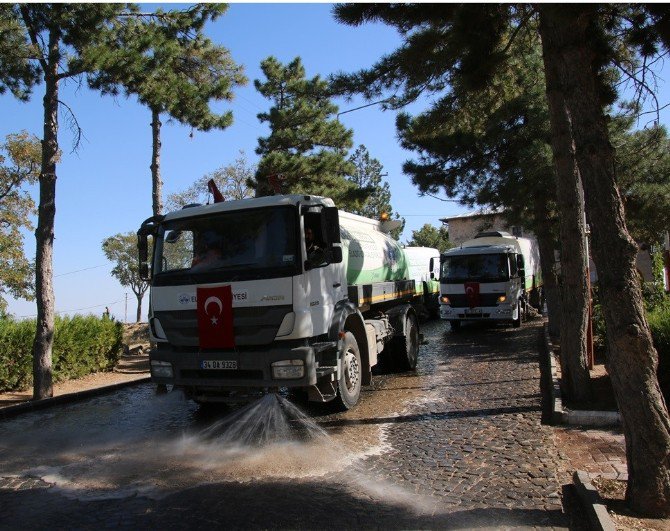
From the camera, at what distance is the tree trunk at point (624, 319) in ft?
13.0

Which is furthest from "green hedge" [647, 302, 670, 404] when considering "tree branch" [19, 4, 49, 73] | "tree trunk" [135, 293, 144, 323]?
"tree trunk" [135, 293, 144, 323]

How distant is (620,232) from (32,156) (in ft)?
78.0

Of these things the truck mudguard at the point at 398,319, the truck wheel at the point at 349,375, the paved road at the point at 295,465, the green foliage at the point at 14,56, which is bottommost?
the paved road at the point at 295,465

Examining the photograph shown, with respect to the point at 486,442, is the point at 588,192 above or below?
above

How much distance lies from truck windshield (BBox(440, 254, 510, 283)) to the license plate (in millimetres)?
11929

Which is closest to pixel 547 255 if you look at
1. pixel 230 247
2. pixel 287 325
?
pixel 287 325

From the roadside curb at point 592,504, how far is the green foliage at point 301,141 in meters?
16.2

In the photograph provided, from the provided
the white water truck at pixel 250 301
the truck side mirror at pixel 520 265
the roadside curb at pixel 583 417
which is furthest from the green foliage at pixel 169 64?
the truck side mirror at pixel 520 265

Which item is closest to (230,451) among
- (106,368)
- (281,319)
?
(281,319)

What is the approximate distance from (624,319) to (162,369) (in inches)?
204

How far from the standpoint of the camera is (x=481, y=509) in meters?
4.31

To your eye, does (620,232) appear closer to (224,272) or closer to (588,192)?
(588,192)

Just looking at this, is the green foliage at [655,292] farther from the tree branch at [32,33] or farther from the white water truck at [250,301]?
the tree branch at [32,33]

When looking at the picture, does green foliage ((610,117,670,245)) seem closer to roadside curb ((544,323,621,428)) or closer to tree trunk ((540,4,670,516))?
roadside curb ((544,323,621,428))
